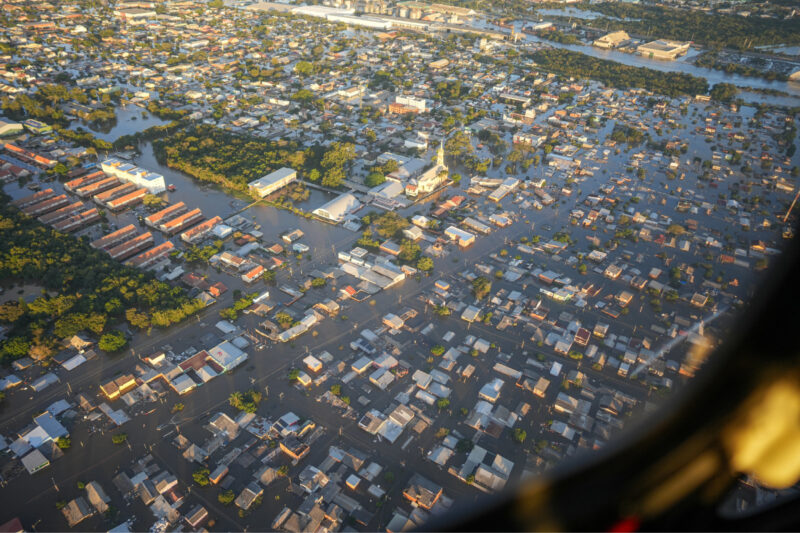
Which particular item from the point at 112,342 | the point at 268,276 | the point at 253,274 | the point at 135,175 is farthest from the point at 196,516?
the point at 135,175

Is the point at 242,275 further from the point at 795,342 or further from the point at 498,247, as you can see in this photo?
the point at 795,342

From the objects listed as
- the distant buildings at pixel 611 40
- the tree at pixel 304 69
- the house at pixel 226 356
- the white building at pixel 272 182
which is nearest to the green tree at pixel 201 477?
Result: the house at pixel 226 356

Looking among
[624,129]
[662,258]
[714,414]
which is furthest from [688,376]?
[624,129]

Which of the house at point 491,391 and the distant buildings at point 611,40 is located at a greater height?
the distant buildings at point 611,40

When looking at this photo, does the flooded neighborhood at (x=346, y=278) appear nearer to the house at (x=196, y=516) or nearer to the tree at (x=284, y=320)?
the house at (x=196, y=516)

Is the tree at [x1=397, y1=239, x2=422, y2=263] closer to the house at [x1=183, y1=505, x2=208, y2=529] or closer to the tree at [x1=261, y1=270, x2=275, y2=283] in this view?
the tree at [x1=261, y1=270, x2=275, y2=283]

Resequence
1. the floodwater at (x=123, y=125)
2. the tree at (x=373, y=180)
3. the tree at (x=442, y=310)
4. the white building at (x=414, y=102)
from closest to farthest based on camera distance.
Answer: the tree at (x=442, y=310) → the tree at (x=373, y=180) → the floodwater at (x=123, y=125) → the white building at (x=414, y=102)
